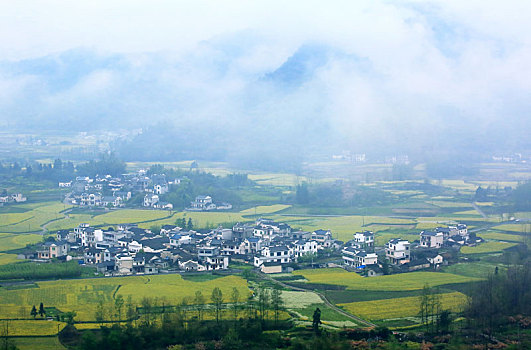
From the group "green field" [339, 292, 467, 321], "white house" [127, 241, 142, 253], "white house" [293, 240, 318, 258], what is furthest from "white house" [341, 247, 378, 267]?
"white house" [127, 241, 142, 253]

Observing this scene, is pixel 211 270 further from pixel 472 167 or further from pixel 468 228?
pixel 472 167

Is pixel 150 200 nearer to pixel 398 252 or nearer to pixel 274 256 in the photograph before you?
pixel 274 256

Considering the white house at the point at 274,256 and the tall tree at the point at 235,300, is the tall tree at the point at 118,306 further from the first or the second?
the white house at the point at 274,256

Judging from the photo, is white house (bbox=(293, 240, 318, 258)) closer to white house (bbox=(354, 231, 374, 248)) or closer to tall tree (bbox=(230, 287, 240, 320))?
white house (bbox=(354, 231, 374, 248))

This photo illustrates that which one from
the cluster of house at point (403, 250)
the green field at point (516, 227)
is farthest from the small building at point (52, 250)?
the green field at point (516, 227)

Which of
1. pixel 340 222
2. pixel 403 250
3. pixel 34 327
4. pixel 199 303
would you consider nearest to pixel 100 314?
pixel 34 327
